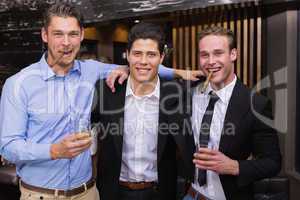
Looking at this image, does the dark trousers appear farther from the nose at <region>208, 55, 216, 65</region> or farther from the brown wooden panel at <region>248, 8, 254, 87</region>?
the brown wooden panel at <region>248, 8, 254, 87</region>

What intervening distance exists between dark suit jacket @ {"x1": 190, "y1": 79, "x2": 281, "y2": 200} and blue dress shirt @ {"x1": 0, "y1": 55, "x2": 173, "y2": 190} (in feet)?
2.43

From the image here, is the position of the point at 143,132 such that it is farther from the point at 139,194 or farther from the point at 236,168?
the point at 236,168

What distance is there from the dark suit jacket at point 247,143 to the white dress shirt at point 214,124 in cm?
3

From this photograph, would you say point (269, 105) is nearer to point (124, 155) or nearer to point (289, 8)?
point (124, 155)

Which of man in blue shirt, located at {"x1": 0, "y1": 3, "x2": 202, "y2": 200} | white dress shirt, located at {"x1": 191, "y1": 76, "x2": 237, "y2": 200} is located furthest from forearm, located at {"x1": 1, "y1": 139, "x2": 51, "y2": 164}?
white dress shirt, located at {"x1": 191, "y1": 76, "x2": 237, "y2": 200}

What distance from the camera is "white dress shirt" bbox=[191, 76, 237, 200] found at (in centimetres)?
183

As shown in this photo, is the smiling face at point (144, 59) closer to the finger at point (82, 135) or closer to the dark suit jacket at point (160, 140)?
the dark suit jacket at point (160, 140)

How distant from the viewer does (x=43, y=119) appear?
6.04 feet

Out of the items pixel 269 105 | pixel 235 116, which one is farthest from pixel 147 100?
pixel 269 105

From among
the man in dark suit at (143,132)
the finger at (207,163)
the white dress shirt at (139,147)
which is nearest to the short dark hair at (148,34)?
the man in dark suit at (143,132)

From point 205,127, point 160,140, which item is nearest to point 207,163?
point 205,127

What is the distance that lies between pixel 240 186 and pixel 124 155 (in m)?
0.62

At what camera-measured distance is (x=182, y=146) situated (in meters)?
1.97

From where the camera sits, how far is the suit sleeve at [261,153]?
1.69 m
